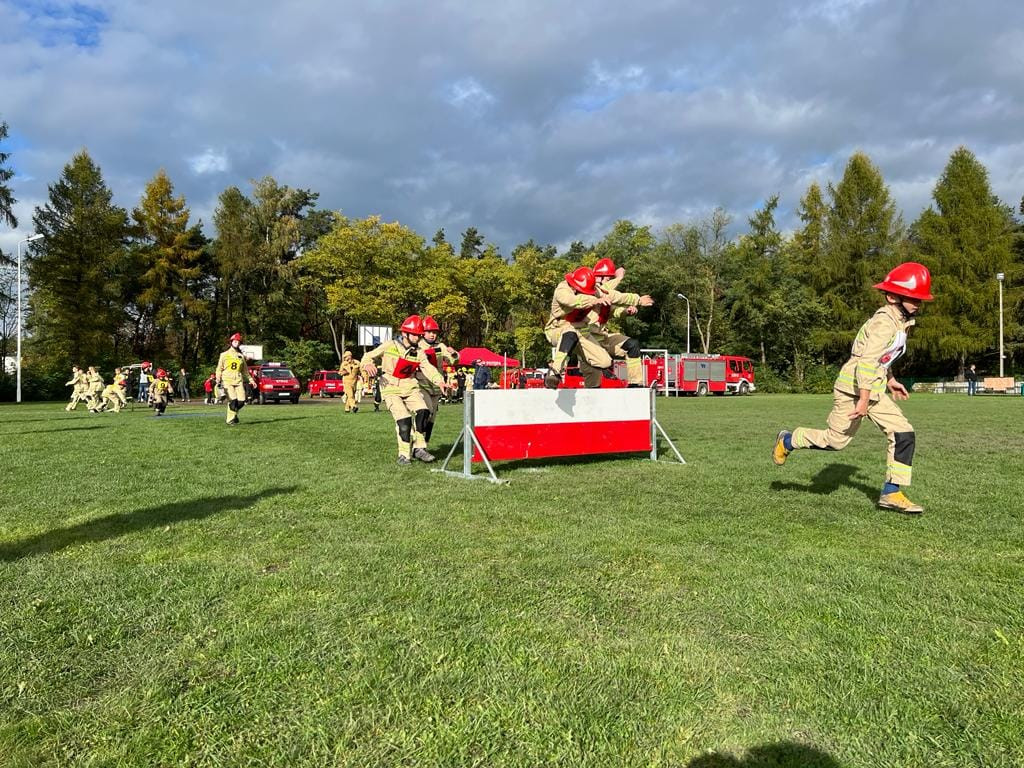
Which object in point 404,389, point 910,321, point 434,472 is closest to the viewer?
point 910,321

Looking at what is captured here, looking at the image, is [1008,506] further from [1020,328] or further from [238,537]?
[1020,328]

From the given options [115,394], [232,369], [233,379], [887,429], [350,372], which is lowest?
[115,394]

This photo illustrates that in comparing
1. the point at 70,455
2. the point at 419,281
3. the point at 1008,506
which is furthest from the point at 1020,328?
the point at 70,455

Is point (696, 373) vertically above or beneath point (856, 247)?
beneath

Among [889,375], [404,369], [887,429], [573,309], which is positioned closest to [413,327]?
[404,369]

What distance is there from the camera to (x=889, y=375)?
253 inches

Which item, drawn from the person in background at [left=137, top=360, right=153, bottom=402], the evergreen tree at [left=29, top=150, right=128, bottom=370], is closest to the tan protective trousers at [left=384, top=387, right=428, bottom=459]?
the person in background at [left=137, top=360, right=153, bottom=402]

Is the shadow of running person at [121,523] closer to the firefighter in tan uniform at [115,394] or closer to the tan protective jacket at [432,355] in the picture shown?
the tan protective jacket at [432,355]

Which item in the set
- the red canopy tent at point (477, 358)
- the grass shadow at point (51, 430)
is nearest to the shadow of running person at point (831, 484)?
the grass shadow at point (51, 430)

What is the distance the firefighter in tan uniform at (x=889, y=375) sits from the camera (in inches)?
239

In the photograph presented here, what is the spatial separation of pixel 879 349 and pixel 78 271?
52.0m

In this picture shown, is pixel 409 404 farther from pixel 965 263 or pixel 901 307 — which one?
pixel 965 263

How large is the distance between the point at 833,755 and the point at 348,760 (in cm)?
157

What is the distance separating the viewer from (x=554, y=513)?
626 centimetres
